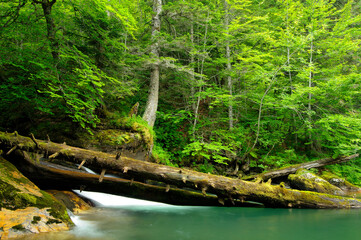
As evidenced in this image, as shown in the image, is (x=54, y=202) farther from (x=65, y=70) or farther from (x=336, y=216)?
(x=336, y=216)

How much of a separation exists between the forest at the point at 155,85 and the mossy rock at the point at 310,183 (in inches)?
56.2

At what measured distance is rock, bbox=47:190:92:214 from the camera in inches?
184

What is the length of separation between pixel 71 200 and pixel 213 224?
358 cm

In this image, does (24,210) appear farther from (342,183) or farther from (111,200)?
(342,183)

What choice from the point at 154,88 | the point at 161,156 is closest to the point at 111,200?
the point at 161,156

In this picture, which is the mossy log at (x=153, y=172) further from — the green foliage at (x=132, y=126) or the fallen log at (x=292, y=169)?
the fallen log at (x=292, y=169)

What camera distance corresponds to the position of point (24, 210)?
10.5ft

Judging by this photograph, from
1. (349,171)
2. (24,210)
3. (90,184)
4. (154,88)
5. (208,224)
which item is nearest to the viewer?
(24,210)

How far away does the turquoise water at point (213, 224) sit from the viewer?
11.7 feet

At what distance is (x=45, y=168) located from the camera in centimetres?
507

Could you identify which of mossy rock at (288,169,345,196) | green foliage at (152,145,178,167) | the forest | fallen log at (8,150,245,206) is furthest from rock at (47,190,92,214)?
mossy rock at (288,169,345,196)

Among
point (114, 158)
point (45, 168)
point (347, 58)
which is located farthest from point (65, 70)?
point (347, 58)

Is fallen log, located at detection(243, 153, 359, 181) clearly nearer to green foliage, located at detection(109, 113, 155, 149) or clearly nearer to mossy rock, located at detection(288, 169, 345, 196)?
mossy rock, located at detection(288, 169, 345, 196)

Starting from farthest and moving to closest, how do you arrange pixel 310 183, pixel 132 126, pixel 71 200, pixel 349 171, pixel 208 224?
pixel 349 171, pixel 132 126, pixel 310 183, pixel 71 200, pixel 208 224
